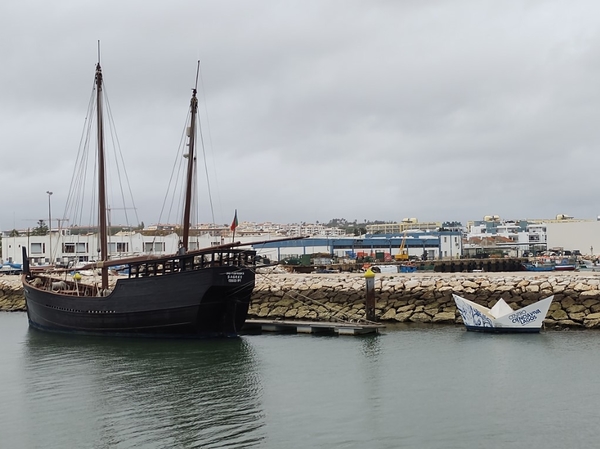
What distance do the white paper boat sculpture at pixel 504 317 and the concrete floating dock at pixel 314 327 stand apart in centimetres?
406

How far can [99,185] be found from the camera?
4016 cm

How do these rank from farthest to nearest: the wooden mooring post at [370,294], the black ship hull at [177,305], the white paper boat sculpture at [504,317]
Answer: the wooden mooring post at [370,294]
the white paper boat sculpture at [504,317]
the black ship hull at [177,305]

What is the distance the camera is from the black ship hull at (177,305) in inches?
1282

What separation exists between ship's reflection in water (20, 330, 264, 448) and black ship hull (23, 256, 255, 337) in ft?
2.57

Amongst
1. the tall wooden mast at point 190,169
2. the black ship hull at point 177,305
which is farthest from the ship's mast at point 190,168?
the black ship hull at point 177,305

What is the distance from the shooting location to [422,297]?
39406 millimetres

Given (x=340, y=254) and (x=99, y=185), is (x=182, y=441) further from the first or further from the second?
(x=340, y=254)

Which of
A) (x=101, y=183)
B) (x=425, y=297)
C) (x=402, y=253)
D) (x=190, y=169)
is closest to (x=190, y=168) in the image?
(x=190, y=169)

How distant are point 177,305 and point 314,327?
6.72m

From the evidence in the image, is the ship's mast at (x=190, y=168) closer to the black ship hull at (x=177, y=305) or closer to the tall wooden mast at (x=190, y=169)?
the tall wooden mast at (x=190, y=169)

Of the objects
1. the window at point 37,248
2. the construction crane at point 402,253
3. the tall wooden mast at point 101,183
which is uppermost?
the tall wooden mast at point 101,183

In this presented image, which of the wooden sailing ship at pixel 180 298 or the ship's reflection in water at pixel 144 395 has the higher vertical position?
the wooden sailing ship at pixel 180 298

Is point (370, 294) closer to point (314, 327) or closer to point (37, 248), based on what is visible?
point (314, 327)

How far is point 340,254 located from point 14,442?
83.7 m
